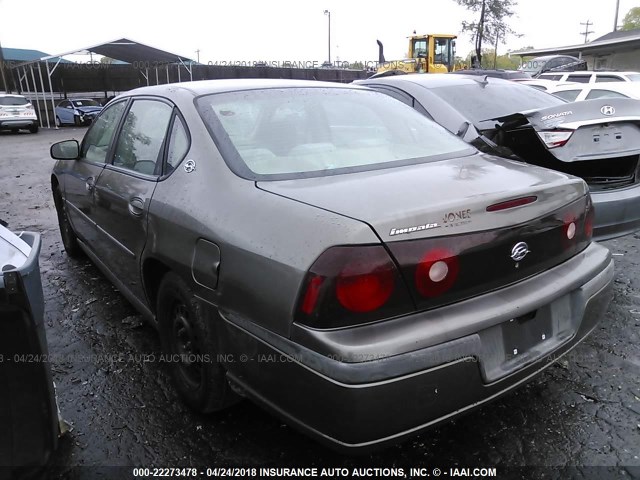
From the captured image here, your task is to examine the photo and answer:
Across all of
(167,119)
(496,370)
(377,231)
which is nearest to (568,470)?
(496,370)

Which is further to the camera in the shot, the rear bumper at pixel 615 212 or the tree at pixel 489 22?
the tree at pixel 489 22

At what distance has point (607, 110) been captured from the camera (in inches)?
153

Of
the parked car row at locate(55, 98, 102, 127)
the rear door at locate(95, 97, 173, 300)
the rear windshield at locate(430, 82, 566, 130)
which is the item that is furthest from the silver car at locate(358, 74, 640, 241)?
the parked car row at locate(55, 98, 102, 127)

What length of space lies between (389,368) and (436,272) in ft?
1.24

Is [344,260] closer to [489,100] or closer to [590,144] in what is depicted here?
[590,144]

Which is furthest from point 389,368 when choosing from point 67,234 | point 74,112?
point 74,112

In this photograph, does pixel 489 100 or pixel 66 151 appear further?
pixel 489 100

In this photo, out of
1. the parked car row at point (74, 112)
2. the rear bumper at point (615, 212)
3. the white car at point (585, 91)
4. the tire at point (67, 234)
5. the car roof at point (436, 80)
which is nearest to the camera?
the rear bumper at point (615, 212)

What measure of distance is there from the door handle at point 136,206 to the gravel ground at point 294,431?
3.02 ft

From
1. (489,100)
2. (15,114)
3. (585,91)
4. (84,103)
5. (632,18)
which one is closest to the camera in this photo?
(489,100)

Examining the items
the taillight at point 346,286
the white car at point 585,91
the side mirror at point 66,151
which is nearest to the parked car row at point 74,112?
the white car at point 585,91

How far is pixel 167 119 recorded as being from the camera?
2.80 metres

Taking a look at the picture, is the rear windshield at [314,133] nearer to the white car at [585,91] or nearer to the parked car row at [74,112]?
the white car at [585,91]

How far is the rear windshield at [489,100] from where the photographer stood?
4.61 meters
